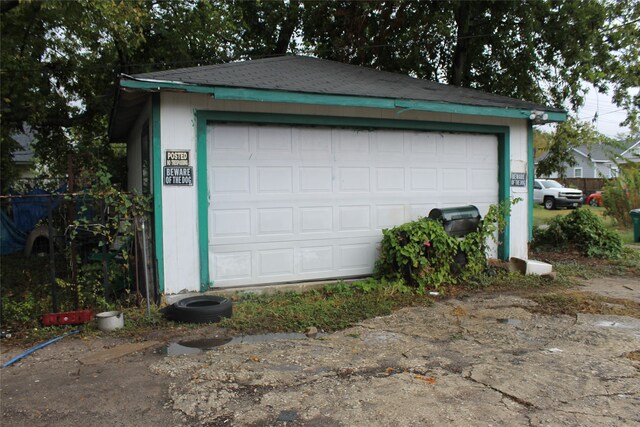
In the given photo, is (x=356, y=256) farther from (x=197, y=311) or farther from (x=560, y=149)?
(x=560, y=149)

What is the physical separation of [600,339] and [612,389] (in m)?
1.35

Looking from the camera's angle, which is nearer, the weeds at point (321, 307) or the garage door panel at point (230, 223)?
the weeds at point (321, 307)

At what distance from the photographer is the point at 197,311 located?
536 cm

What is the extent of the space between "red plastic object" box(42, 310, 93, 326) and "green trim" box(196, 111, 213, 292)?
1.46 metres

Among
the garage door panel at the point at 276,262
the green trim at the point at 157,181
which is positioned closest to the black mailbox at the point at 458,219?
the garage door panel at the point at 276,262

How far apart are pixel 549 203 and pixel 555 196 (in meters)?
→ 0.58

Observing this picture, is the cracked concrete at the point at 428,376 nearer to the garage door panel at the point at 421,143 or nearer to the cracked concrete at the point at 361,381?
the cracked concrete at the point at 361,381

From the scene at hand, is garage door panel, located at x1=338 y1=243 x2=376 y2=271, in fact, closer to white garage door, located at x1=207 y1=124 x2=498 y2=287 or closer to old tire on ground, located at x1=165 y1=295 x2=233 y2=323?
white garage door, located at x1=207 y1=124 x2=498 y2=287

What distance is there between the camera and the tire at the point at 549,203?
26.8 meters

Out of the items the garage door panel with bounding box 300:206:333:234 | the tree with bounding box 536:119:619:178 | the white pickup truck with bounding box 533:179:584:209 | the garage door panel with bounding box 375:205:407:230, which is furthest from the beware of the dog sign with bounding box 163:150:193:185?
the white pickup truck with bounding box 533:179:584:209

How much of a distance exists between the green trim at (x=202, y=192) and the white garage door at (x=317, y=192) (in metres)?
0.14

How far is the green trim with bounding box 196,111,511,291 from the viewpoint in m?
6.24

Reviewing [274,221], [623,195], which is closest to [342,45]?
[274,221]

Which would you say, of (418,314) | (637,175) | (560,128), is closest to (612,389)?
(418,314)
